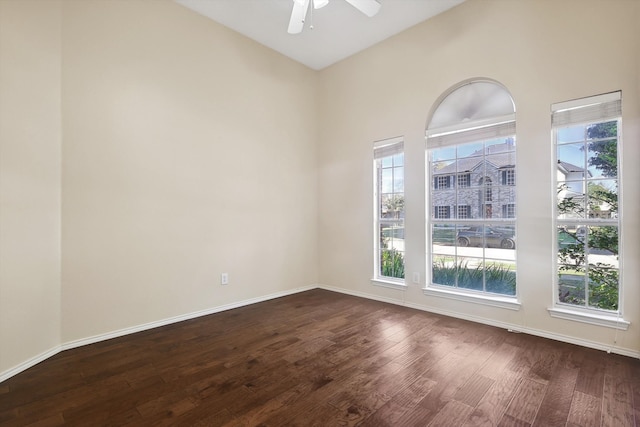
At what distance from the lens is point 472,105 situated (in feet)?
10.9

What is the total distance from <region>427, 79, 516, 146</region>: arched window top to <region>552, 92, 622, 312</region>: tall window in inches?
17.2

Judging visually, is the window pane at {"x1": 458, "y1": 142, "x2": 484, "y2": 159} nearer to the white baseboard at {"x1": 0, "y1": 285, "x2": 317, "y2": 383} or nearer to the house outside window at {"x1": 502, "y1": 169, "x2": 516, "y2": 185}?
the house outside window at {"x1": 502, "y1": 169, "x2": 516, "y2": 185}

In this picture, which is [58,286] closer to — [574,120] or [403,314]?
[403,314]

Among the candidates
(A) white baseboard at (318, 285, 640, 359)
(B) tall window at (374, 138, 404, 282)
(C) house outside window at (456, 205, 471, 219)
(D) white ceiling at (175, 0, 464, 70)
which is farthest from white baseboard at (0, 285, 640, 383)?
(D) white ceiling at (175, 0, 464, 70)

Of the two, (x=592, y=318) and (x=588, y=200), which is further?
(x=588, y=200)

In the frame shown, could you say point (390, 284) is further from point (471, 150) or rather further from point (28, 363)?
point (28, 363)

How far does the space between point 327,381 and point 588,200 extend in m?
2.75

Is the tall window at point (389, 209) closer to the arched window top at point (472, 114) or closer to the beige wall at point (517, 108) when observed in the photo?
the beige wall at point (517, 108)

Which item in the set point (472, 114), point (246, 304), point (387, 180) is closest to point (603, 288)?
point (472, 114)

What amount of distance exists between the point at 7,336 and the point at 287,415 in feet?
6.90

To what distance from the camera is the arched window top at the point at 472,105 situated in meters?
3.11

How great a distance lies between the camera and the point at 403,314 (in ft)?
11.4

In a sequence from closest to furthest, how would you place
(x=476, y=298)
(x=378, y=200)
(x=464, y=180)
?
1. (x=476, y=298)
2. (x=464, y=180)
3. (x=378, y=200)

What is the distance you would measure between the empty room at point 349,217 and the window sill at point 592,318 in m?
0.01
